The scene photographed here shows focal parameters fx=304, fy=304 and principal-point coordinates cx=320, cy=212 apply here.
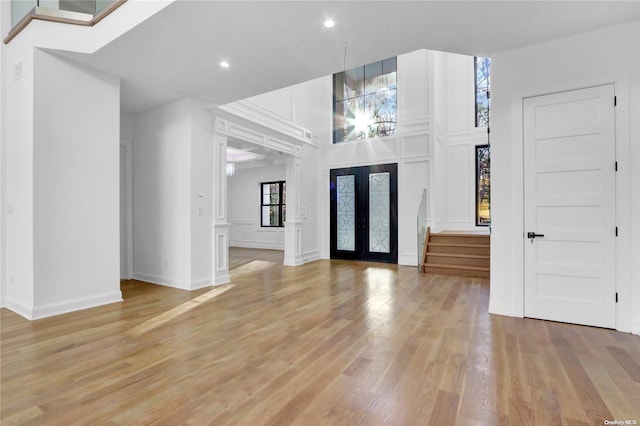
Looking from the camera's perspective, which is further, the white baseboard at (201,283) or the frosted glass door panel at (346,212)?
the frosted glass door panel at (346,212)

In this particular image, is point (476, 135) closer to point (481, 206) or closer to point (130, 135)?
point (481, 206)

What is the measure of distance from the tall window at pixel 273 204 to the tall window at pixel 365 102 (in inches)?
122

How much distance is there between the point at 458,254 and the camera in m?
6.19

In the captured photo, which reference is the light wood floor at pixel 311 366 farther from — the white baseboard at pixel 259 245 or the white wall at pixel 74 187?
the white baseboard at pixel 259 245

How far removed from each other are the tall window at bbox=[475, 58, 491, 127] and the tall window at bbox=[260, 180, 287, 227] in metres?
6.12

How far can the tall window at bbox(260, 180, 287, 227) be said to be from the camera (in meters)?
10.4

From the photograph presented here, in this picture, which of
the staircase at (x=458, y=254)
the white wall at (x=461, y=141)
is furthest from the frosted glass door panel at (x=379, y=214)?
the white wall at (x=461, y=141)

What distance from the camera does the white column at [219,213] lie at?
511 centimetres

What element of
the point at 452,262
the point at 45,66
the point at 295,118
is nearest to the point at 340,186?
the point at 295,118

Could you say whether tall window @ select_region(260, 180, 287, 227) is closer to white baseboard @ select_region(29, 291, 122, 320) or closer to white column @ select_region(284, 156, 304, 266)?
white column @ select_region(284, 156, 304, 266)

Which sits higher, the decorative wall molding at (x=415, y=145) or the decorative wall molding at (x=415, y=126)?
the decorative wall molding at (x=415, y=126)

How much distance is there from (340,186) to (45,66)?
590cm

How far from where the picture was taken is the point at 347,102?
8.23 metres

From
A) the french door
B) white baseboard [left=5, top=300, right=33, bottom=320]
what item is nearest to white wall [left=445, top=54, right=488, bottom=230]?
the french door
